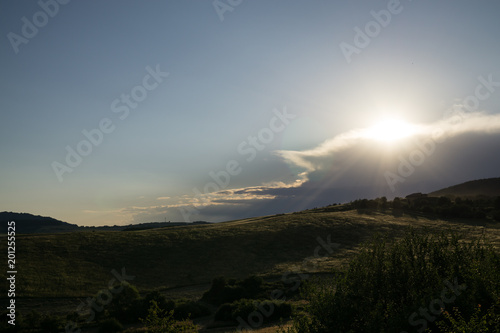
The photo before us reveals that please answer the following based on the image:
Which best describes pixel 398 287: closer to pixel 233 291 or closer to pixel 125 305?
pixel 233 291

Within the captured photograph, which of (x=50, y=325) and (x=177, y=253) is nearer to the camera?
(x=50, y=325)

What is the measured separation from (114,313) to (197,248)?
25.6m

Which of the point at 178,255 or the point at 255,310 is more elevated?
the point at 178,255

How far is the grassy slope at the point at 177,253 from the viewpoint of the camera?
145 feet

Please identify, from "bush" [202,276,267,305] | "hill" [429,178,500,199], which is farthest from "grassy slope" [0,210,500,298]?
"hill" [429,178,500,199]

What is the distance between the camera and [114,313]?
32.8 m

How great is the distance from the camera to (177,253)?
183 feet

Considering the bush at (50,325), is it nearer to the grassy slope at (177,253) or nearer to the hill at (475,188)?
the grassy slope at (177,253)

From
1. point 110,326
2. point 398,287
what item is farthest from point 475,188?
point 110,326

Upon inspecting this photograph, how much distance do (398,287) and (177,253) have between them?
4345 cm

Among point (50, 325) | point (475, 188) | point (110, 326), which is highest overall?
point (475, 188)

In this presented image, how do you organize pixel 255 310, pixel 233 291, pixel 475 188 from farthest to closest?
pixel 475 188 < pixel 233 291 < pixel 255 310

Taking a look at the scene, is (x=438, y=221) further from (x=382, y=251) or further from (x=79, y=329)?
(x=79, y=329)

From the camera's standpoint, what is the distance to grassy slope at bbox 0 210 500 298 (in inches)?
1738
